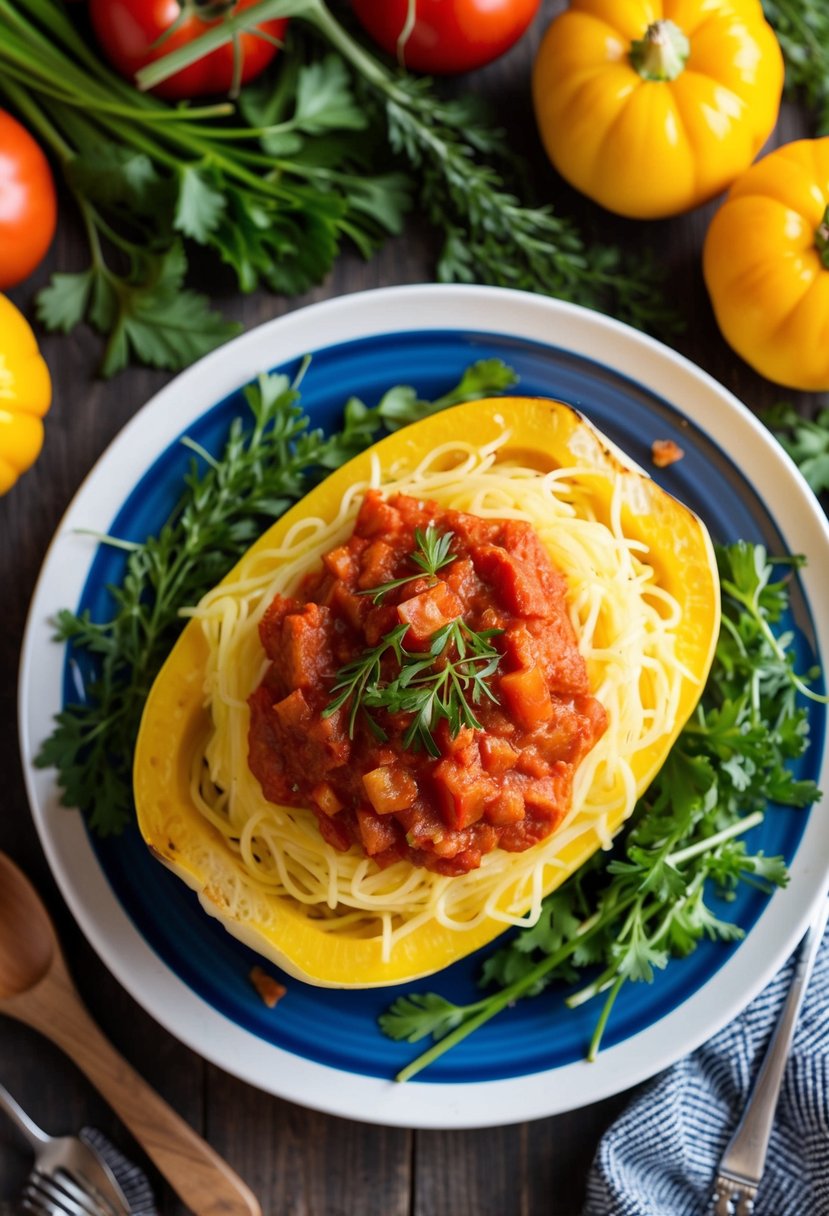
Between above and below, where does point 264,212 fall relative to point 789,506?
above

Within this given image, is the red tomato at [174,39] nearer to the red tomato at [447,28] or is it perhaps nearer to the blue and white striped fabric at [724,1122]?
the red tomato at [447,28]

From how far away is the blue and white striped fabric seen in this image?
3098mm

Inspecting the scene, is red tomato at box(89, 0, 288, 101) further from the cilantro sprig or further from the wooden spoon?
the wooden spoon

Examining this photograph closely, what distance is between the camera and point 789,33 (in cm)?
335

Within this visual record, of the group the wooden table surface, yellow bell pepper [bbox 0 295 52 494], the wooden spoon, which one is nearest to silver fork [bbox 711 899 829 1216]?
the wooden table surface

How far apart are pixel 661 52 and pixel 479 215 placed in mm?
622

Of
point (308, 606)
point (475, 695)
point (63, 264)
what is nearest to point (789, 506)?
point (475, 695)

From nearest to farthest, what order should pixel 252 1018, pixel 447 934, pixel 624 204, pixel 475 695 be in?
1. pixel 475 695
2. pixel 447 934
3. pixel 252 1018
4. pixel 624 204

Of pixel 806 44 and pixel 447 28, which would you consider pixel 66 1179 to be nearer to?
pixel 447 28

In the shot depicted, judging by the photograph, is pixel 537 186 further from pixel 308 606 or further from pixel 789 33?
pixel 308 606

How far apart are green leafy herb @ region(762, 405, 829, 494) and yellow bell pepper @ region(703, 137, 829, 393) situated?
12 centimetres

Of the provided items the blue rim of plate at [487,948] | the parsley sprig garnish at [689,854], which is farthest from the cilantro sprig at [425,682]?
the blue rim of plate at [487,948]

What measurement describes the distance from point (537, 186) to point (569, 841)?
6.35ft

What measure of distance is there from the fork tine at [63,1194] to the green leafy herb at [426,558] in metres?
1.95
